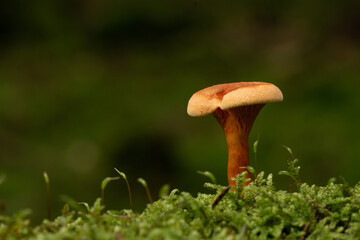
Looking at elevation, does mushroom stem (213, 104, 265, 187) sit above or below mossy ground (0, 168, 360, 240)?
above

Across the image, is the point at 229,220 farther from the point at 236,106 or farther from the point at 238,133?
the point at 238,133

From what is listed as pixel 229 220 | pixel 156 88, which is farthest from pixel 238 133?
pixel 156 88

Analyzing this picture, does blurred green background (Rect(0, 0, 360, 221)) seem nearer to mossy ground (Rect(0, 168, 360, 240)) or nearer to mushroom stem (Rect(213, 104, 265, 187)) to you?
mushroom stem (Rect(213, 104, 265, 187))

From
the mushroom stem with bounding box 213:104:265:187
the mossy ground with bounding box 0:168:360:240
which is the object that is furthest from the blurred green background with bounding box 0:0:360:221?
the mossy ground with bounding box 0:168:360:240

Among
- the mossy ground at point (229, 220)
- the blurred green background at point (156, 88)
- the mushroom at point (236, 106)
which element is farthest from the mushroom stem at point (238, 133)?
the blurred green background at point (156, 88)

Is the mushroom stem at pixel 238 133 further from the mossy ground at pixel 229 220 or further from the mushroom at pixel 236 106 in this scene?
the mossy ground at pixel 229 220

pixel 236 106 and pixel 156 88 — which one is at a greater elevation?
pixel 156 88
